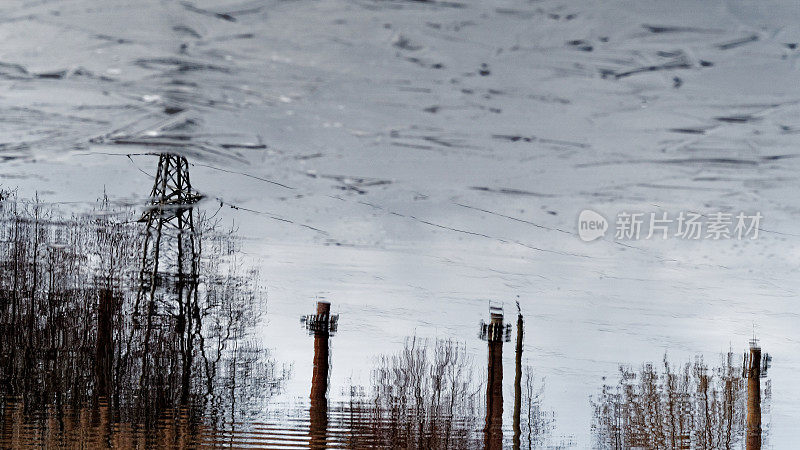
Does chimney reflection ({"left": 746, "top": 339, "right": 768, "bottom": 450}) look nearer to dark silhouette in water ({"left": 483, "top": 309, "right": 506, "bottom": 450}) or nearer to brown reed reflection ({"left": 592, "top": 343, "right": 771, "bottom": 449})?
brown reed reflection ({"left": 592, "top": 343, "right": 771, "bottom": 449})

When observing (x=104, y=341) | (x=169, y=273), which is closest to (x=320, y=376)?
(x=169, y=273)

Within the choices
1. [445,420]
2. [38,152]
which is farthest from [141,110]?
[445,420]

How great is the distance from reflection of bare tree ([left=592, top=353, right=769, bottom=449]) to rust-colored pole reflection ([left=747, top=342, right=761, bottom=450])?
0.17m

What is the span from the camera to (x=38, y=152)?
2742 mm

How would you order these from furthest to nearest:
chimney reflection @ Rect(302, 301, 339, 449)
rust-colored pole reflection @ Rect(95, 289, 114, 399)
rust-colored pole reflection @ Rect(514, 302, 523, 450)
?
rust-colored pole reflection @ Rect(514, 302, 523, 450)
rust-colored pole reflection @ Rect(95, 289, 114, 399)
chimney reflection @ Rect(302, 301, 339, 449)

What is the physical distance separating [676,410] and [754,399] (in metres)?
0.98

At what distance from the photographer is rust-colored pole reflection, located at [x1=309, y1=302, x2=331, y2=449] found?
2.91 meters

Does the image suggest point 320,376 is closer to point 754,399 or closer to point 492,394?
point 492,394

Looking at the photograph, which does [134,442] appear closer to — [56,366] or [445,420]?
[56,366]

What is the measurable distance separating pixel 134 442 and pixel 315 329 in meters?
1.04

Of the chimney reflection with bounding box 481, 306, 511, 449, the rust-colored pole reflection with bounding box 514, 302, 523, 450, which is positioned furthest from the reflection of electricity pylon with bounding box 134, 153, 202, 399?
the rust-colored pole reflection with bounding box 514, 302, 523, 450

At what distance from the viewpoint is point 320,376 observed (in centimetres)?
296

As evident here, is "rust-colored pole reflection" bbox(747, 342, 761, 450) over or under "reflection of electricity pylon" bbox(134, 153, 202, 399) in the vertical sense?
under

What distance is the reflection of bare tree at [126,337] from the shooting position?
2.98m
